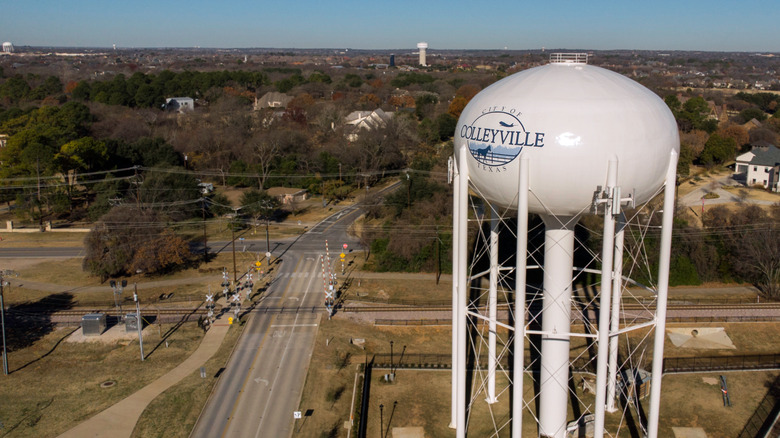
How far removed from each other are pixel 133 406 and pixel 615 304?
25751 millimetres

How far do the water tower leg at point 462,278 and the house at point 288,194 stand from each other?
53466 millimetres

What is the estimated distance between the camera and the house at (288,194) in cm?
8000

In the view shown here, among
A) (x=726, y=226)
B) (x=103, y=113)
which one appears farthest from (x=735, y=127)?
(x=103, y=113)

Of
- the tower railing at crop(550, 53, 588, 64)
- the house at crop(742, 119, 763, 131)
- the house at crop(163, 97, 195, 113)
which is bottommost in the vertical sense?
the house at crop(742, 119, 763, 131)

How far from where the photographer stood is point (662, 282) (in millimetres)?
26375

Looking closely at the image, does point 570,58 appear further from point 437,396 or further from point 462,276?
point 437,396

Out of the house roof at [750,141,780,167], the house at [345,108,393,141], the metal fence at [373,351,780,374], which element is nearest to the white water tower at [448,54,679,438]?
the metal fence at [373,351,780,374]

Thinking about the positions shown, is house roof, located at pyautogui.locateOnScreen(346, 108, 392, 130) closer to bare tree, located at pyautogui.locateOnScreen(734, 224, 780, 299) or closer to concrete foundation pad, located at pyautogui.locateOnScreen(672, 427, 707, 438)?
bare tree, located at pyautogui.locateOnScreen(734, 224, 780, 299)

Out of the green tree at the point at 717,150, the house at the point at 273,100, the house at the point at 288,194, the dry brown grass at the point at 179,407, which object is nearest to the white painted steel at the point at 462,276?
the dry brown grass at the point at 179,407

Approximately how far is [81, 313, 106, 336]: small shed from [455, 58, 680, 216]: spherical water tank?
100ft

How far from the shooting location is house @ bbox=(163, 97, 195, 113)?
138 metres

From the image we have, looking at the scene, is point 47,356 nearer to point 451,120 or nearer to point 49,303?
point 49,303

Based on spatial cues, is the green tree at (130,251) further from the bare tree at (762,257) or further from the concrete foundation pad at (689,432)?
the bare tree at (762,257)

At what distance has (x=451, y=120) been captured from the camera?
110750 millimetres
